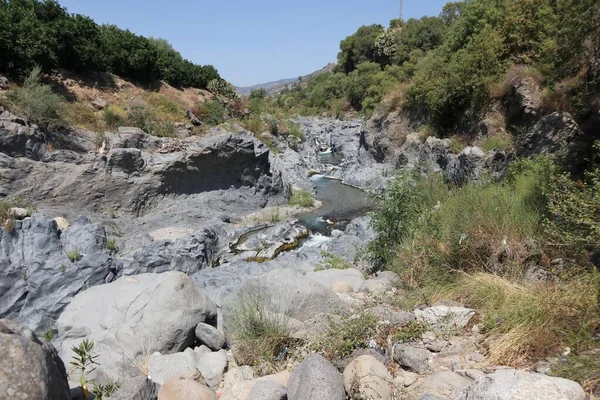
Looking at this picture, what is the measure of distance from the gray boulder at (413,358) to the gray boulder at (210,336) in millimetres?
2372

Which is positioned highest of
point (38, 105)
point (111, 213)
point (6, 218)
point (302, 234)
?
point (38, 105)

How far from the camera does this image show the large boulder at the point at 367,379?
10.1ft

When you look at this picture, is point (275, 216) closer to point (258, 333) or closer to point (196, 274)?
point (196, 274)

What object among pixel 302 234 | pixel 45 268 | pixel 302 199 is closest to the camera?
pixel 45 268

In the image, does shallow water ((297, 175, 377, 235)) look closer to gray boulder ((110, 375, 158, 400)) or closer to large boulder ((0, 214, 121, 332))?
large boulder ((0, 214, 121, 332))

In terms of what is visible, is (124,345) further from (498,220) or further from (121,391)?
(498,220)

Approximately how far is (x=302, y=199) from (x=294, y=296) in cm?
1300

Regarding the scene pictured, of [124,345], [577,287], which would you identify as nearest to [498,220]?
[577,287]

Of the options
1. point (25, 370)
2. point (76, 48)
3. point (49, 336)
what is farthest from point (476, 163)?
point (76, 48)

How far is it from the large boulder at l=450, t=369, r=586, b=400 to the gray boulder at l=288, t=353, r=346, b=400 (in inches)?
40.2

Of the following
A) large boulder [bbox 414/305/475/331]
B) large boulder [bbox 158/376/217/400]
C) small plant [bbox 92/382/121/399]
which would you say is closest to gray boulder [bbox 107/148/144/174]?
small plant [bbox 92/382/121/399]

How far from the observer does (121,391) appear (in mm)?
3426

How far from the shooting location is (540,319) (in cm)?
330

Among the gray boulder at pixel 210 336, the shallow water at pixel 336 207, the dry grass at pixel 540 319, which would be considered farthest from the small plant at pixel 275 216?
the dry grass at pixel 540 319
